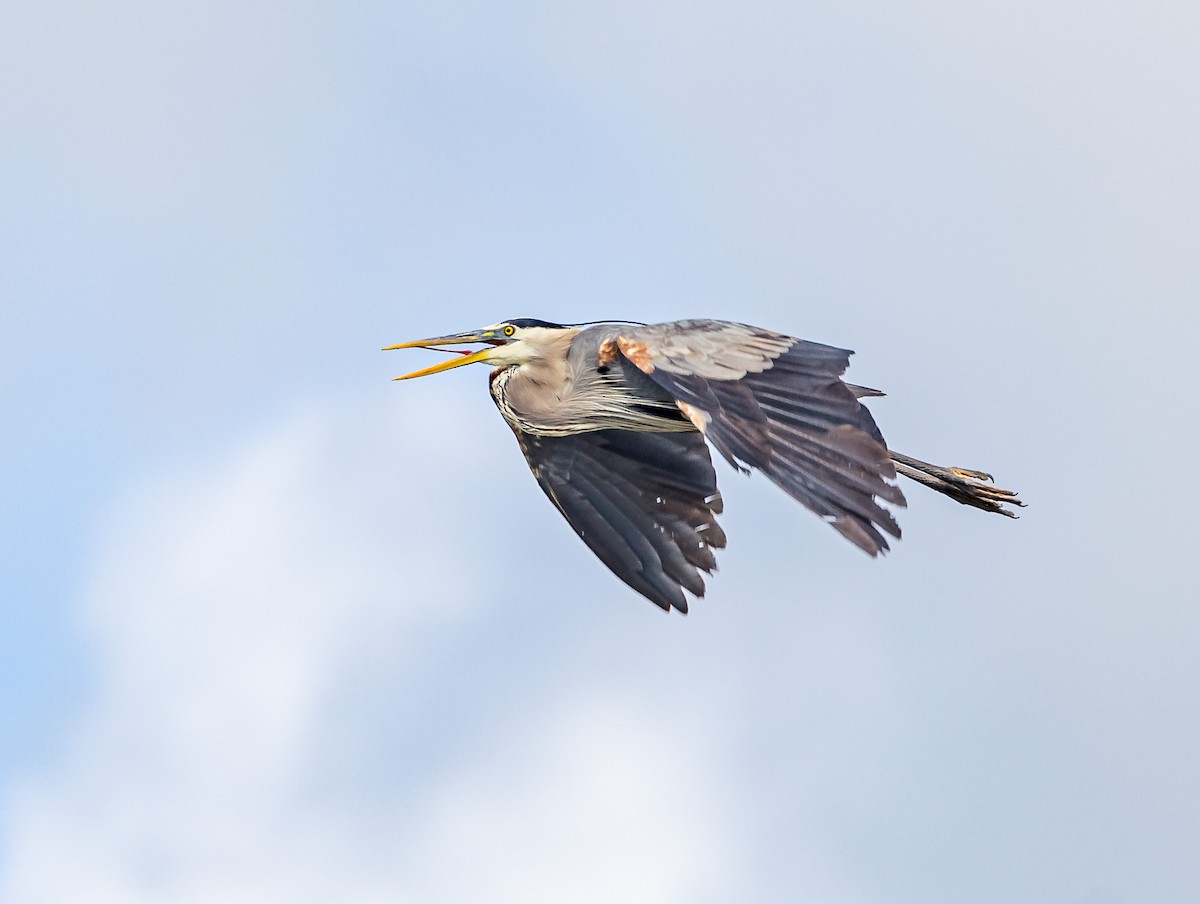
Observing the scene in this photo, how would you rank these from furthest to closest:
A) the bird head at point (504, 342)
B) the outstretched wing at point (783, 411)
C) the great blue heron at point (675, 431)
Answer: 1. the bird head at point (504, 342)
2. the great blue heron at point (675, 431)
3. the outstretched wing at point (783, 411)

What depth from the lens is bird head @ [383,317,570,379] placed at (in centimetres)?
1234

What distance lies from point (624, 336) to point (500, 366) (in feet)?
5.05

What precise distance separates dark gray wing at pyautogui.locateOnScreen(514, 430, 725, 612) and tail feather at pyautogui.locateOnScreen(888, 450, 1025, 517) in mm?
1278

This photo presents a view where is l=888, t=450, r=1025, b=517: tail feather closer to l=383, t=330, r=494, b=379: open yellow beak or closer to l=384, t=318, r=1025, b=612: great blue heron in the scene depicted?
l=384, t=318, r=1025, b=612: great blue heron

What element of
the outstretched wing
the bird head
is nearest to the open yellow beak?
the bird head

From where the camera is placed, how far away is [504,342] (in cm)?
1249

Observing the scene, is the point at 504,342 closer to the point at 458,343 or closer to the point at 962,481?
the point at 458,343

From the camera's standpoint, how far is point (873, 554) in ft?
30.2

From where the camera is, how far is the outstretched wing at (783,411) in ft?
31.6

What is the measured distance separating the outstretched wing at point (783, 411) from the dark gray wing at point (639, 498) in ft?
4.83

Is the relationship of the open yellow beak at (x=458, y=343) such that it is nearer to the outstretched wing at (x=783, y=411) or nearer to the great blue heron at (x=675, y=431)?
the great blue heron at (x=675, y=431)

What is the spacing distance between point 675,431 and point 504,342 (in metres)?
1.28

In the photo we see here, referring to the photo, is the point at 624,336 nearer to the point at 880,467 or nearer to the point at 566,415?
the point at 566,415

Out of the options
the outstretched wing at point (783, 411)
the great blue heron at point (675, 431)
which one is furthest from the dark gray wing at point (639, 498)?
the outstretched wing at point (783, 411)
